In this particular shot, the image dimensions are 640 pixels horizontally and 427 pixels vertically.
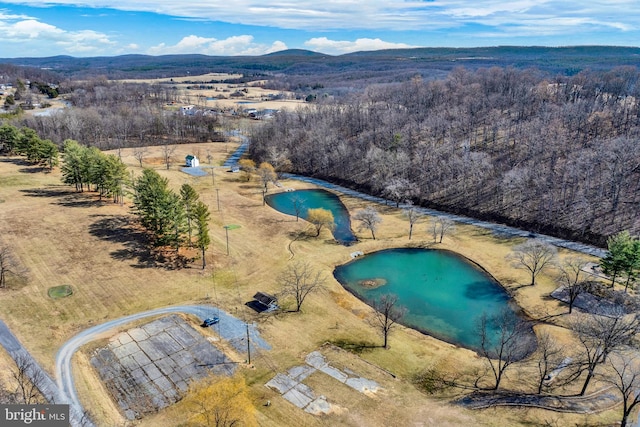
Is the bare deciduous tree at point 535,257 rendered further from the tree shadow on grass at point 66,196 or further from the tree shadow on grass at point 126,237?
the tree shadow on grass at point 66,196

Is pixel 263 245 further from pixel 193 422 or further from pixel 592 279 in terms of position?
pixel 592 279

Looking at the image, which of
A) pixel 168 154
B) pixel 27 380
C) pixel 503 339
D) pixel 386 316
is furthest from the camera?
pixel 168 154

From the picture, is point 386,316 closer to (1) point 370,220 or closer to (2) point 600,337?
(2) point 600,337

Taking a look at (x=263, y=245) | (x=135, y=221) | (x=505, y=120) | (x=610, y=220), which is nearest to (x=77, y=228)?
(x=135, y=221)

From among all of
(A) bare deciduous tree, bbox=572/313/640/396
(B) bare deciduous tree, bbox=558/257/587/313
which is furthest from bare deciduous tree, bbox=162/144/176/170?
(A) bare deciduous tree, bbox=572/313/640/396

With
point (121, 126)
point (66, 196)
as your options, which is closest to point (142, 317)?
point (66, 196)
